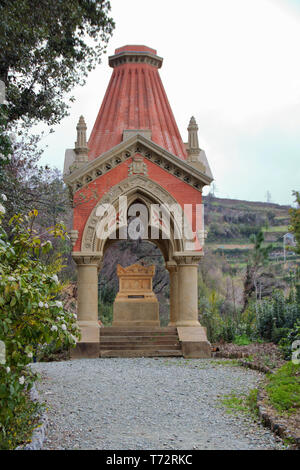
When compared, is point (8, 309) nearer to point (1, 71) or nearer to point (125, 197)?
point (1, 71)

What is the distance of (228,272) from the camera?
5312cm

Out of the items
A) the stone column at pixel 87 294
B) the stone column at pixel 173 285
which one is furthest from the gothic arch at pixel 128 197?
the stone column at pixel 173 285

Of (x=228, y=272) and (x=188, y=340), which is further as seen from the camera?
(x=228, y=272)

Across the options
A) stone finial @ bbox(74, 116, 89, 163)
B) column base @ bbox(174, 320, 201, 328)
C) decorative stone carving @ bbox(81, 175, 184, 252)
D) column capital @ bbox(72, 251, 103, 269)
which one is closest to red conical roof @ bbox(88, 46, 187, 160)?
stone finial @ bbox(74, 116, 89, 163)

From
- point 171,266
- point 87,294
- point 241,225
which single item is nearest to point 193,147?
point 171,266

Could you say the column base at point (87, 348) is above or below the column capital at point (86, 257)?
below

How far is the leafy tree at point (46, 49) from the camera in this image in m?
10.7

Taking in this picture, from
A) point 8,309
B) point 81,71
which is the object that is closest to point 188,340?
point 81,71

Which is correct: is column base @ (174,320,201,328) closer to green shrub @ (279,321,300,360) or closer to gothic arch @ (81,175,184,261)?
gothic arch @ (81,175,184,261)

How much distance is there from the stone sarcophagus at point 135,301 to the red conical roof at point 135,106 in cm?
473

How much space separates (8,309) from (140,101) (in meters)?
13.2

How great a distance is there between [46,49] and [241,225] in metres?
67.2

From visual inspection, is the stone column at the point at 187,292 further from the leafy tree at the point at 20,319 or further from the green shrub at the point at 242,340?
the leafy tree at the point at 20,319

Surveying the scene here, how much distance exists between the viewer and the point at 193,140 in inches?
636
